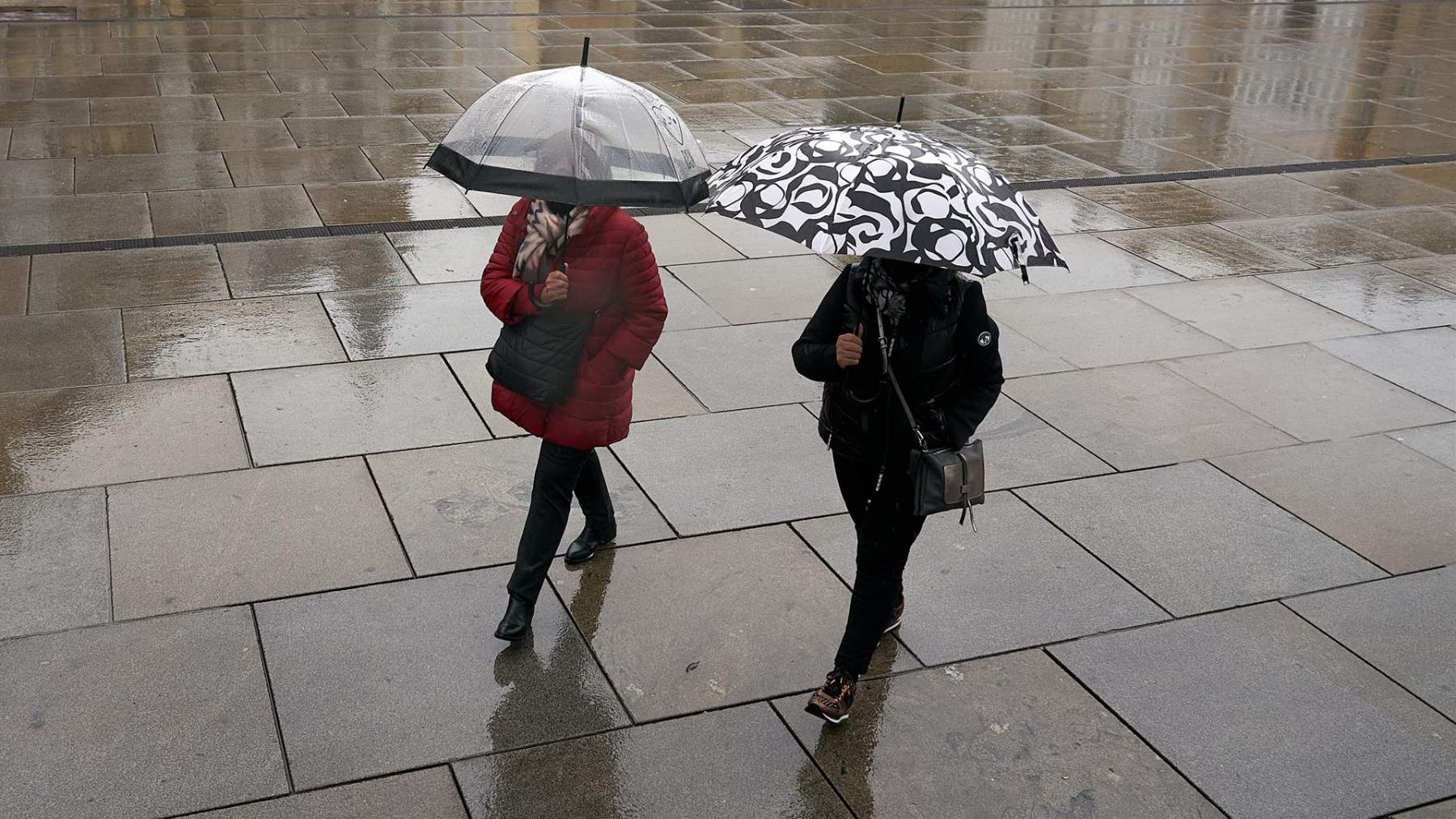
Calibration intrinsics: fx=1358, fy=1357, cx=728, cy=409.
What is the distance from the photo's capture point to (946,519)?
5758 mm

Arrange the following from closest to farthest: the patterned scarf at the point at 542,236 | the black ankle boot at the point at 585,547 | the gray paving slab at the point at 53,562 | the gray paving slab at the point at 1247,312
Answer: the patterned scarf at the point at 542,236 → the gray paving slab at the point at 53,562 → the black ankle boot at the point at 585,547 → the gray paving slab at the point at 1247,312

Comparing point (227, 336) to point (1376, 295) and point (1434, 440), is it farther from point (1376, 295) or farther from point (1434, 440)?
point (1376, 295)

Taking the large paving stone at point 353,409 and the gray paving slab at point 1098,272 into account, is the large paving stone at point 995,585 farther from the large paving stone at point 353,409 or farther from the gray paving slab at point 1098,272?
the gray paving slab at point 1098,272

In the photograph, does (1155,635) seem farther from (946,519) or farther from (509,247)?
(509,247)

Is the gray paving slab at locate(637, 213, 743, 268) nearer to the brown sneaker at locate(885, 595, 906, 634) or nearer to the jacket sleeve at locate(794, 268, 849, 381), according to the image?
the brown sneaker at locate(885, 595, 906, 634)

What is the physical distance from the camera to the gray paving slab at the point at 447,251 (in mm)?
8234

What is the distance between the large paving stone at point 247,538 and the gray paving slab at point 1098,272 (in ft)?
15.6

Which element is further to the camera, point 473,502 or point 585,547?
point 473,502

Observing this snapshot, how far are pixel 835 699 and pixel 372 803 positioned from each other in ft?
4.76

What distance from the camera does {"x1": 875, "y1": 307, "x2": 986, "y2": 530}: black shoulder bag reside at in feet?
13.1

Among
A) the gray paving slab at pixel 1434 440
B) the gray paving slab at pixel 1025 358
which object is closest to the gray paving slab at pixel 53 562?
the gray paving slab at pixel 1025 358

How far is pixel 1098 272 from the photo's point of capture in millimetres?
8844

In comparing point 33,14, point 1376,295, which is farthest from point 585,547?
point 33,14

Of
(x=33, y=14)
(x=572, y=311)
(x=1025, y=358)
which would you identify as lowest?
(x=1025, y=358)
